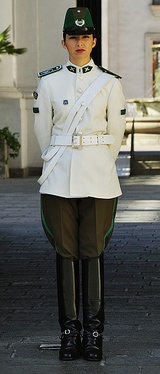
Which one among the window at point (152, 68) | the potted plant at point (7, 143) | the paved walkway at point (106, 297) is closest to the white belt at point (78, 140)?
the paved walkway at point (106, 297)

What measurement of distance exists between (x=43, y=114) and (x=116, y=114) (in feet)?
1.19

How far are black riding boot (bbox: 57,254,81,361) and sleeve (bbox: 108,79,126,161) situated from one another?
0.62 metres

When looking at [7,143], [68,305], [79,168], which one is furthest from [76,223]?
[7,143]

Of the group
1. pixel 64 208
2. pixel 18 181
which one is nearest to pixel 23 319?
pixel 64 208

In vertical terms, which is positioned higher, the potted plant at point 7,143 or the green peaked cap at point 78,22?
the green peaked cap at point 78,22

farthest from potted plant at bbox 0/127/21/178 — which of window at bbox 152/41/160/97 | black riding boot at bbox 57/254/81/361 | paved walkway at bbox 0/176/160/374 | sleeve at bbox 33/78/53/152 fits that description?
window at bbox 152/41/160/97

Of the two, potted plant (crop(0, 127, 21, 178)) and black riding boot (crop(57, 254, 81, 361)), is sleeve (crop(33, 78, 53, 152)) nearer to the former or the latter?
black riding boot (crop(57, 254, 81, 361))

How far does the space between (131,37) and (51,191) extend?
28.4m

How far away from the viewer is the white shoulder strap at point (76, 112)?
4.21m

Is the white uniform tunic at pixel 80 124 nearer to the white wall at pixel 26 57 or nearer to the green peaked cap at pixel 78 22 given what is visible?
the green peaked cap at pixel 78 22

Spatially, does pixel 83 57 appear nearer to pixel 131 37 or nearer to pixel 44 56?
pixel 44 56

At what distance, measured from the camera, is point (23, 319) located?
204 inches

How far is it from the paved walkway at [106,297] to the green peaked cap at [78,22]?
1.62m

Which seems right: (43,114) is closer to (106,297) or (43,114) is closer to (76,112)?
(76,112)
